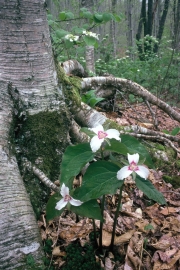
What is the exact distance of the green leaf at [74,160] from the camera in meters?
1.20

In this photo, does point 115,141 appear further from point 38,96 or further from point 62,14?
point 62,14

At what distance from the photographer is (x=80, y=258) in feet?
4.75

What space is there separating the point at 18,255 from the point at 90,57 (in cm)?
564

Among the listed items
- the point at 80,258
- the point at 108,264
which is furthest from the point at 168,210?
the point at 80,258

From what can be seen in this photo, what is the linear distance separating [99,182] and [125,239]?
657 mm

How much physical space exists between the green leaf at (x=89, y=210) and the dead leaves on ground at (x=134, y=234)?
1.08 ft

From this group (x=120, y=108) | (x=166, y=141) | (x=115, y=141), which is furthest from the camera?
(x=120, y=108)

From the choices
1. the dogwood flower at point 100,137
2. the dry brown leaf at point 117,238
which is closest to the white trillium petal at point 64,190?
the dogwood flower at point 100,137

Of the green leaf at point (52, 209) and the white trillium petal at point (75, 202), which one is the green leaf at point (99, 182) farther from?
the green leaf at point (52, 209)

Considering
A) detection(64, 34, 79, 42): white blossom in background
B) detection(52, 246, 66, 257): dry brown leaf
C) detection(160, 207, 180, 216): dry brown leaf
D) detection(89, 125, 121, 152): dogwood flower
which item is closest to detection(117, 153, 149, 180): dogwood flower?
detection(89, 125, 121, 152): dogwood flower

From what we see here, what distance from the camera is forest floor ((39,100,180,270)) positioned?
1478 millimetres

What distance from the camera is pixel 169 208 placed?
6.80 ft

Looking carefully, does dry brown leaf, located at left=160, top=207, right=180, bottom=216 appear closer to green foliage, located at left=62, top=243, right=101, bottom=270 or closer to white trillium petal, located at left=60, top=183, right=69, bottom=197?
green foliage, located at left=62, top=243, right=101, bottom=270

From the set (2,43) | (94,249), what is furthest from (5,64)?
(94,249)
